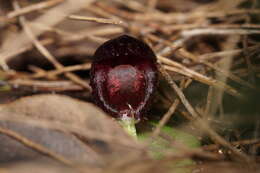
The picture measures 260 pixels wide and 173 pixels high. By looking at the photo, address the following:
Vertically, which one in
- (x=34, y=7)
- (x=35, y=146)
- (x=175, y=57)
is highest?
(x=34, y=7)

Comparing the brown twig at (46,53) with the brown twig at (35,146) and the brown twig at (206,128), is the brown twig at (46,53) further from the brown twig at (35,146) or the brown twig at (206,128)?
the brown twig at (35,146)

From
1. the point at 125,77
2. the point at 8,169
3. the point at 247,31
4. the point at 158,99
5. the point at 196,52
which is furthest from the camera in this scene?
the point at 196,52

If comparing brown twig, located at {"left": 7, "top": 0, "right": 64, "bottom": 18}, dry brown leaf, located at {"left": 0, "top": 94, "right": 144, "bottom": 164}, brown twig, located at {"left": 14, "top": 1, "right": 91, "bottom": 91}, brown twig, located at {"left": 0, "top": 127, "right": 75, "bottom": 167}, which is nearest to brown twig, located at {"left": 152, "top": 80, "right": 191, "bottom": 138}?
dry brown leaf, located at {"left": 0, "top": 94, "right": 144, "bottom": 164}

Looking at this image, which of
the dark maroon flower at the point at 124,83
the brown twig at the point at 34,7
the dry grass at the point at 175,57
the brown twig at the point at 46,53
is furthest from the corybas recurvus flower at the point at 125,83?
the brown twig at the point at 34,7

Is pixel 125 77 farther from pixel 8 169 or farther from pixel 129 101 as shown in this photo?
pixel 8 169

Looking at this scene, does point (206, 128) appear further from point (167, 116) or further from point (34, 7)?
point (34, 7)

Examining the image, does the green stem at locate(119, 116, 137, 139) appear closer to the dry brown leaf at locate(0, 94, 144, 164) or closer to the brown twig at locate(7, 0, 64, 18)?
the dry brown leaf at locate(0, 94, 144, 164)

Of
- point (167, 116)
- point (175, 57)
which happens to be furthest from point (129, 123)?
point (175, 57)

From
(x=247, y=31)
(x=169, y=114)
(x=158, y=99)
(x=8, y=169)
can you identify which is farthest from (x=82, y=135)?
(x=247, y=31)

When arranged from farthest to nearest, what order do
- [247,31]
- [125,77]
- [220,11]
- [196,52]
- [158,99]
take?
[220,11] < [196,52] < [247,31] < [158,99] < [125,77]
